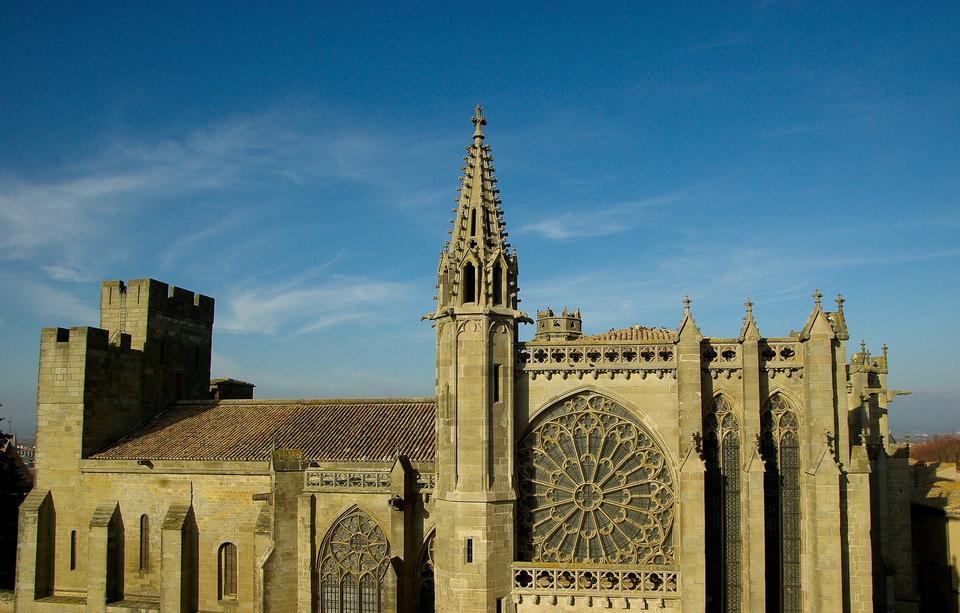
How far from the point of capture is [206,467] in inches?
1136

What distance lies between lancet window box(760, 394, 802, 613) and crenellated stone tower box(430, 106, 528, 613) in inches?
281

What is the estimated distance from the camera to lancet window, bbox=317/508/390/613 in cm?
→ 2433

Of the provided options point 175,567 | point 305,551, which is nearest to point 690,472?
point 305,551

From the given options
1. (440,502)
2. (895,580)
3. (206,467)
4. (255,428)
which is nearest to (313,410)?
(255,428)

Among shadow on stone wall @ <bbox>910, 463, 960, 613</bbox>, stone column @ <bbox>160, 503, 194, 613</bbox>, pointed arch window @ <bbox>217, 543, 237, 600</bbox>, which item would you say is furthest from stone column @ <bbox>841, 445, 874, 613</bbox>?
stone column @ <bbox>160, 503, 194, 613</bbox>

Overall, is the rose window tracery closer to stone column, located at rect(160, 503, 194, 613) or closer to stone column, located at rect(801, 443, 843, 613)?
stone column, located at rect(801, 443, 843, 613)

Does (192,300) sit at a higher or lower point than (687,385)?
higher

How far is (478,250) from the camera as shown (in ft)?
69.4

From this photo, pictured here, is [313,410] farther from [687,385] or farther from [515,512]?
[687,385]

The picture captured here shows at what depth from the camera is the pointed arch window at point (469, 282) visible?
21.3m

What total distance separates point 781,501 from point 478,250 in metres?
11.0

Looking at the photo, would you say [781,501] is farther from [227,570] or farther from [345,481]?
[227,570]

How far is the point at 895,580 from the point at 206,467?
Answer: 26857 millimetres

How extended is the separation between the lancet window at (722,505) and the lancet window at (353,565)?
1014 cm
